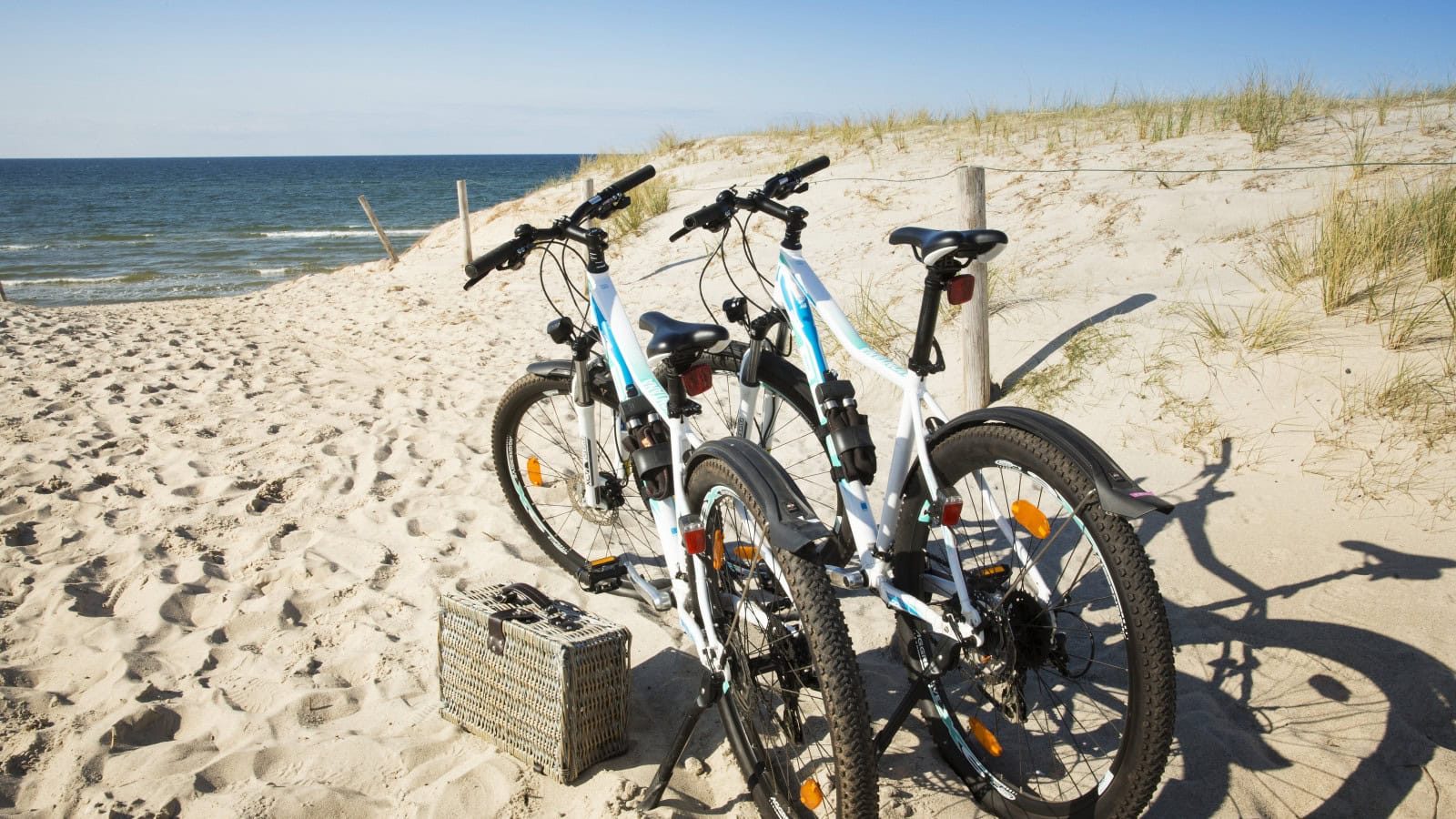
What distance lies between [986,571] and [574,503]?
78.5 inches

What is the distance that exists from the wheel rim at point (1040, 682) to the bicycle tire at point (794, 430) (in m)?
0.44

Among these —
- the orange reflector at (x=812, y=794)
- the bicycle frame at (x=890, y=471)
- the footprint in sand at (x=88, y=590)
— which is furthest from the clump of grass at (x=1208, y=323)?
the footprint in sand at (x=88, y=590)

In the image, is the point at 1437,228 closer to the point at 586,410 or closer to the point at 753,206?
the point at 753,206

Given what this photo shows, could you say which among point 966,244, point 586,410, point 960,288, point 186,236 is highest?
point 186,236

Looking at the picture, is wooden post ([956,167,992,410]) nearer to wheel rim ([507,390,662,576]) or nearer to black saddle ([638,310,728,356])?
wheel rim ([507,390,662,576])

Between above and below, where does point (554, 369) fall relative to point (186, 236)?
below

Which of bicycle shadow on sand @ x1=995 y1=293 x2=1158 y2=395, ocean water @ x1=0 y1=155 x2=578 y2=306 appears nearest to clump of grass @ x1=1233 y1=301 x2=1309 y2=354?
bicycle shadow on sand @ x1=995 y1=293 x2=1158 y2=395

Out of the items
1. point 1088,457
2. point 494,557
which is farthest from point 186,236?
point 1088,457

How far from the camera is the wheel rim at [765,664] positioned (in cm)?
226

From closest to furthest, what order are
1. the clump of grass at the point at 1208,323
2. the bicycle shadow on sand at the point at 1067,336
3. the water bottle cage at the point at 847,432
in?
the water bottle cage at the point at 847,432 → the clump of grass at the point at 1208,323 → the bicycle shadow on sand at the point at 1067,336

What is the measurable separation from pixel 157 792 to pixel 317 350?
6.48 m

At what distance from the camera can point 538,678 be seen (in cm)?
262

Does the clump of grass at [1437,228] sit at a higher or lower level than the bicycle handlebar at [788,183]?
lower

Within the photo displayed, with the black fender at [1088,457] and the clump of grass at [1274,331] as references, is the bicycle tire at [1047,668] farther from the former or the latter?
the clump of grass at [1274,331]
